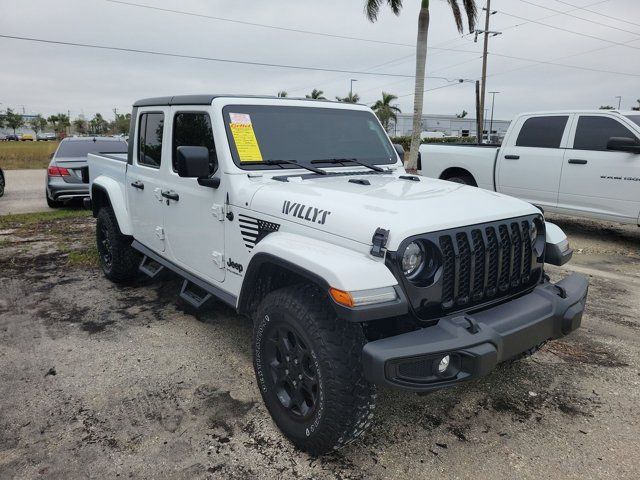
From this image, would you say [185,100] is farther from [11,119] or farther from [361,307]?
[11,119]

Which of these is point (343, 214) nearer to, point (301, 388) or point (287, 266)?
point (287, 266)

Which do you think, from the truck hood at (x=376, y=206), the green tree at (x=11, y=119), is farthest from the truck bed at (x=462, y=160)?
the green tree at (x=11, y=119)

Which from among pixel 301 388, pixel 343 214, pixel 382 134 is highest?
pixel 382 134

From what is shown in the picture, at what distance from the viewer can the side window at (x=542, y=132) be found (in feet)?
24.3

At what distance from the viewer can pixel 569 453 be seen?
8.57 ft

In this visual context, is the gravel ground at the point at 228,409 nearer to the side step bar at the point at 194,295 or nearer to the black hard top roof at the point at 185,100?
the side step bar at the point at 194,295

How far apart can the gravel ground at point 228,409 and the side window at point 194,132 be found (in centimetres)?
142

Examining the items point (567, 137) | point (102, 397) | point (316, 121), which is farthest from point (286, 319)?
point (567, 137)

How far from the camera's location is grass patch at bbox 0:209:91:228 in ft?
28.8

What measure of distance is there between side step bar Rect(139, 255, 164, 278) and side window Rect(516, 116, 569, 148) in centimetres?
589

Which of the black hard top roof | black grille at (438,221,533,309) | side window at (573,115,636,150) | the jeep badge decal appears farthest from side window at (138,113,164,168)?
side window at (573,115,636,150)

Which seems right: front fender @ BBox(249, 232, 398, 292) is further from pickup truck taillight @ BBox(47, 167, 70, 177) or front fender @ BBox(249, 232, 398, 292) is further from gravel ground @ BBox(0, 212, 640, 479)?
pickup truck taillight @ BBox(47, 167, 70, 177)

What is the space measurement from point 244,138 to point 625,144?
552 centimetres

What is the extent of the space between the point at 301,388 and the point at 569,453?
1440 millimetres
